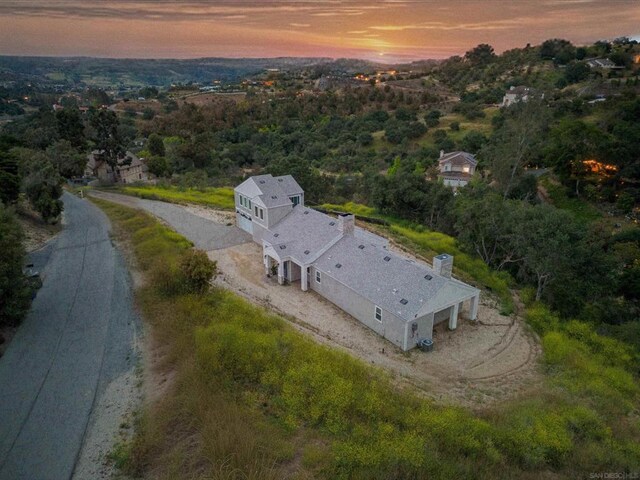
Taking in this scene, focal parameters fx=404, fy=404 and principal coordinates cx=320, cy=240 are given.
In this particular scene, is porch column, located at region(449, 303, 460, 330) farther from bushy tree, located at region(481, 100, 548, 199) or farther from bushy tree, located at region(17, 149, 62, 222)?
bushy tree, located at region(17, 149, 62, 222)

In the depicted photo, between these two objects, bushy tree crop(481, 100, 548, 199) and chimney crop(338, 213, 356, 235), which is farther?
bushy tree crop(481, 100, 548, 199)

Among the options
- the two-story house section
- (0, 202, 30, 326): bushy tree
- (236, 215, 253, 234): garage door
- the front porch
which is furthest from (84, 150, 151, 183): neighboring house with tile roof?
(0, 202, 30, 326): bushy tree

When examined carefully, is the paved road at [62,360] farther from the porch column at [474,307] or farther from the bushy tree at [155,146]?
the bushy tree at [155,146]

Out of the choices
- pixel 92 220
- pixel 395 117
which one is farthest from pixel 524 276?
pixel 395 117

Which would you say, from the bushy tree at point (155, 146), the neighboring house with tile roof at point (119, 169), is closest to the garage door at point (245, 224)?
the neighboring house with tile roof at point (119, 169)

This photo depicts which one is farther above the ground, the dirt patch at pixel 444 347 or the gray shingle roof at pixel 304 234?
the gray shingle roof at pixel 304 234

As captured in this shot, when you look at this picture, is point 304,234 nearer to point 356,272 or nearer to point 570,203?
point 356,272

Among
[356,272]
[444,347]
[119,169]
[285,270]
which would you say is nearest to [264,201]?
[285,270]
